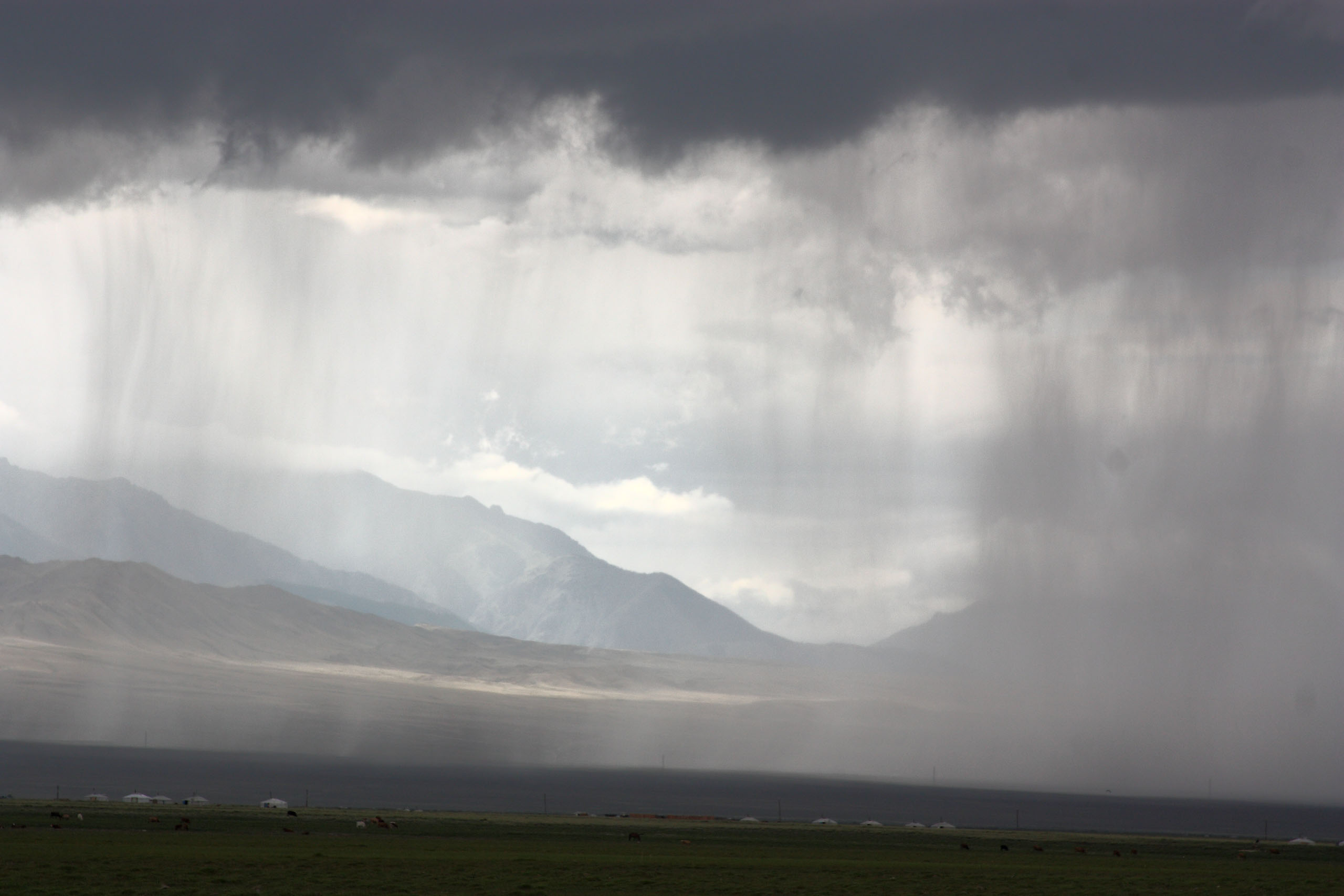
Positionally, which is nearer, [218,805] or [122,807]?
[122,807]

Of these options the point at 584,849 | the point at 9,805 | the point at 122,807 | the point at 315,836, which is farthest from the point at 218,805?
the point at 584,849

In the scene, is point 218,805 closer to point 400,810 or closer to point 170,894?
point 400,810

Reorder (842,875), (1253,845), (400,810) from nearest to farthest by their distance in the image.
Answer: (842,875) → (1253,845) → (400,810)

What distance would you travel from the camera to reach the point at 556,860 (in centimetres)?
9412

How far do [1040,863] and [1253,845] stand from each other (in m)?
57.8

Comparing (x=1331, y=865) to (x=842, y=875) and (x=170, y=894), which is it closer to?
(x=842, y=875)

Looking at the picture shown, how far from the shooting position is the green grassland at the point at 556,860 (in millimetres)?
75625

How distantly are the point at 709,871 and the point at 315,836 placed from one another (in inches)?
1446

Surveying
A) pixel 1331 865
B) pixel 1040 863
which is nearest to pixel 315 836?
pixel 1040 863

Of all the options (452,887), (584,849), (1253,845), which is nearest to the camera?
(452,887)

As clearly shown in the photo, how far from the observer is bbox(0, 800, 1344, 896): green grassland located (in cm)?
7562

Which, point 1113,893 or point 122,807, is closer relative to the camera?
point 1113,893

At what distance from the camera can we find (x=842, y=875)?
88.7m

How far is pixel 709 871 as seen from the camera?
8894cm
